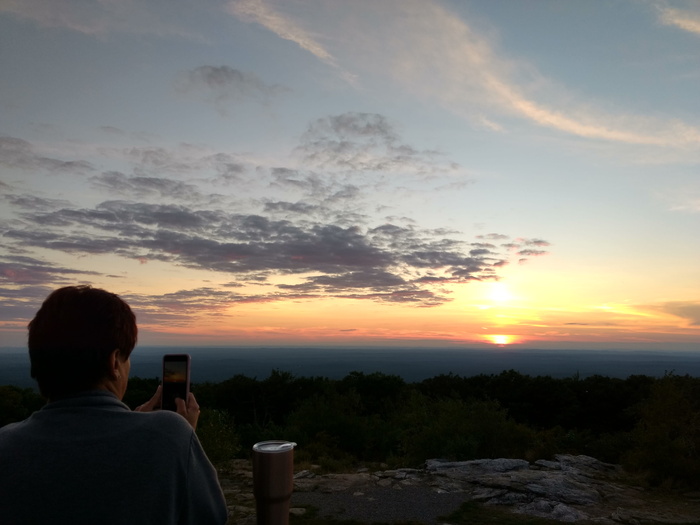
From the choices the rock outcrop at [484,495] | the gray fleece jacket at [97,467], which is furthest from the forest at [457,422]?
the gray fleece jacket at [97,467]

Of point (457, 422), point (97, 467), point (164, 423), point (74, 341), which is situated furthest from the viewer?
point (457, 422)

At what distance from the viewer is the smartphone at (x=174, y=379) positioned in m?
2.54

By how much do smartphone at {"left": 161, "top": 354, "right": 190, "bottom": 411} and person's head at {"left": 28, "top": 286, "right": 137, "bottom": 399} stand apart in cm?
67

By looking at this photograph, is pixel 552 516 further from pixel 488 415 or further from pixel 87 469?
pixel 87 469

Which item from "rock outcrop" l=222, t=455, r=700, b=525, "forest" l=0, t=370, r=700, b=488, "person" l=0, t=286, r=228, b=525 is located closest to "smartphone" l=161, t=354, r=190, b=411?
"person" l=0, t=286, r=228, b=525

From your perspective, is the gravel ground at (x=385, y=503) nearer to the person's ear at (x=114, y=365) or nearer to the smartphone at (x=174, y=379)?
the smartphone at (x=174, y=379)

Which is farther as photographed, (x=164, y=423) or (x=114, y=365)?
(x=114, y=365)

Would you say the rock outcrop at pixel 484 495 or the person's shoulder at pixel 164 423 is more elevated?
the person's shoulder at pixel 164 423

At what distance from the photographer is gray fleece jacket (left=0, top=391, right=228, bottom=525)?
63.6 inches

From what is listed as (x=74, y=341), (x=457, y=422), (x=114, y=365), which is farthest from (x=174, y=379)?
(x=457, y=422)

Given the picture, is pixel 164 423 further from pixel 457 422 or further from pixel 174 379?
pixel 457 422

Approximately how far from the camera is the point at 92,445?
165cm

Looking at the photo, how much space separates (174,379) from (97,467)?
970 millimetres

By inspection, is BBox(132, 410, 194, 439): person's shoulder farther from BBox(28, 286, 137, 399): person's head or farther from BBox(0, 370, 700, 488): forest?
BBox(0, 370, 700, 488): forest
